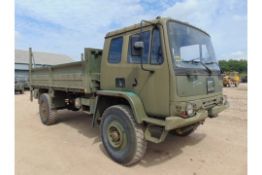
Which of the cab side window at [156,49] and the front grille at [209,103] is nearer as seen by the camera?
the cab side window at [156,49]

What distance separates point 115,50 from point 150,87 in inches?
46.5

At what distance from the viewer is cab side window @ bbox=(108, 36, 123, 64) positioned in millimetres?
4012

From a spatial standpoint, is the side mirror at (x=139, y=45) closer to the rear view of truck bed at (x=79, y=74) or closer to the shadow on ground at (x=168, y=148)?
the rear view of truck bed at (x=79, y=74)

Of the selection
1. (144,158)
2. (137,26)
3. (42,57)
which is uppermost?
(42,57)

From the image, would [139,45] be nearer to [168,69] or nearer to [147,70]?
[147,70]

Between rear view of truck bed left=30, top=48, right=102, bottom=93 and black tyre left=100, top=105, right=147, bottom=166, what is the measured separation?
0.95m

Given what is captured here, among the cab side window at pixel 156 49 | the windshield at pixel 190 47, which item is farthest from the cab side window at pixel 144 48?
the windshield at pixel 190 47

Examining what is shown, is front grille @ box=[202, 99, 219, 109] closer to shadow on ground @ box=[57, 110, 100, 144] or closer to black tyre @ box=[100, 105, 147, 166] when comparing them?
black tyre @ box=[100, 105, 147, 166]

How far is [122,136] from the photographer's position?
370 centimetres

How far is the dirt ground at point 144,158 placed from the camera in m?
3.49

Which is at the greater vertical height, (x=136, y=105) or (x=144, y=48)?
(x=144, y=48)

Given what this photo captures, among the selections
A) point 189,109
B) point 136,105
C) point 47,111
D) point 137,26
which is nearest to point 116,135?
point 136,105

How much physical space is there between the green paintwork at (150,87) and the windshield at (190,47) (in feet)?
0.46

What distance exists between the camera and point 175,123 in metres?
3.04
